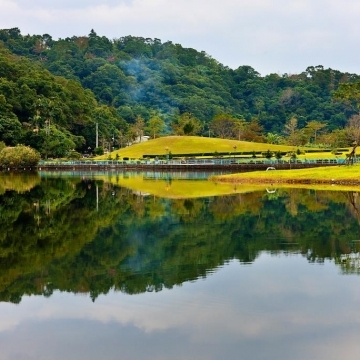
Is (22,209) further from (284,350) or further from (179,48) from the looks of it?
(179,48)

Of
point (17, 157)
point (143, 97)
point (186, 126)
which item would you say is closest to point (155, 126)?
point (186, 126)

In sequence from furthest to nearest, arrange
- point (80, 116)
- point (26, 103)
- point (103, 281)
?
point (80, 116)
point (26, 103)
point (103, 281)

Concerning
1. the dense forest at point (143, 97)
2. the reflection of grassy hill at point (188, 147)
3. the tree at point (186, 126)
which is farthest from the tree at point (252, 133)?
the reflection of grassy hill at point (188, 147)

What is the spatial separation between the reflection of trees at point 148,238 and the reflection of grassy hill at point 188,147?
56961mm

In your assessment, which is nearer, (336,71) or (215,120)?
(215,120)

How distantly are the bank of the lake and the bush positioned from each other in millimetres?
34690

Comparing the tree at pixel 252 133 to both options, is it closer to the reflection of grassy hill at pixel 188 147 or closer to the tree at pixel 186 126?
the tree at pixel 186 126

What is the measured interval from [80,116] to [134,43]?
272 ft

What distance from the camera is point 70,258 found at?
15.6 meters

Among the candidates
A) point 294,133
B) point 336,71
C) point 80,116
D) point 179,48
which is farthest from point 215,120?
point 179,48

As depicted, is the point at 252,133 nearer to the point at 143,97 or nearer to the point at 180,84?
the point at 143,97

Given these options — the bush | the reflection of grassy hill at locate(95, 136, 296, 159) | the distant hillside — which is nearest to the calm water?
the bush

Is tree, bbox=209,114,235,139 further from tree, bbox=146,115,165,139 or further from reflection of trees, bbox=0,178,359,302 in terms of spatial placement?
reflection of trees, bbox=0,178,359,302

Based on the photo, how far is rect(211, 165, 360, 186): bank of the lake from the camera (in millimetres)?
42031
